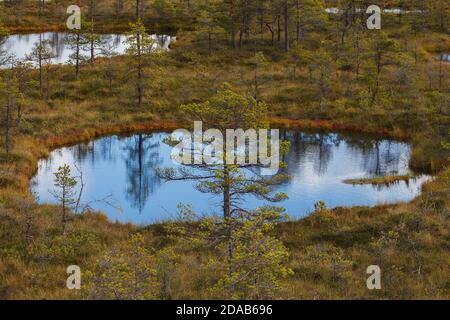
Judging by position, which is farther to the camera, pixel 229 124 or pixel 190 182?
pixel 190 182

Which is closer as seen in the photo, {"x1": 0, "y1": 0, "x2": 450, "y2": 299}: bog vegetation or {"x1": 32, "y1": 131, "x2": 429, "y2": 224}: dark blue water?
{"x1": 0, "y1": 0, "x2": 450, "y2": 299}: bog vegetation

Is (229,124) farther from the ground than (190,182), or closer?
farther from the ground
